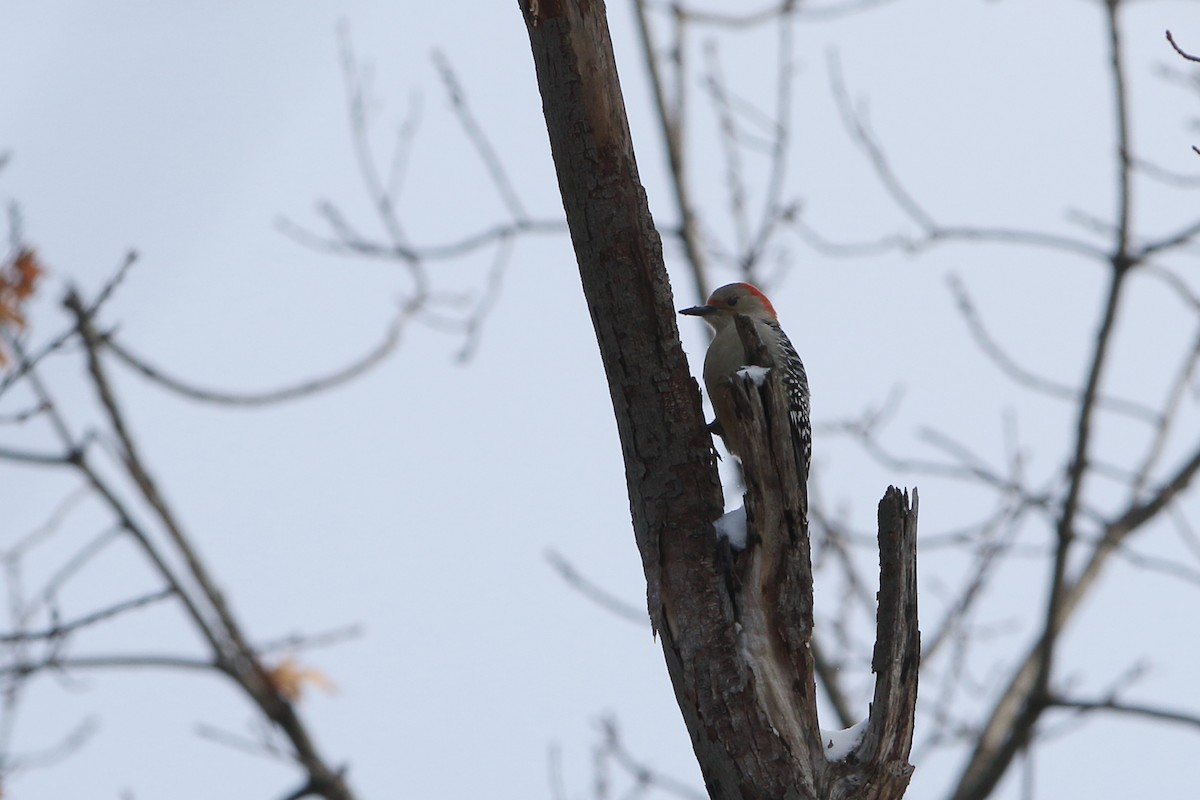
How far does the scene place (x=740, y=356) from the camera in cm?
499

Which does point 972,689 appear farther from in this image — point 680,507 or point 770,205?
point 680,507

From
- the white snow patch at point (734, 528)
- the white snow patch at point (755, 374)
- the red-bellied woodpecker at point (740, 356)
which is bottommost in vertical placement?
the white snow patch at point (734, 528)

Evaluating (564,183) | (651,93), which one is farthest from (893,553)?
(651,93)

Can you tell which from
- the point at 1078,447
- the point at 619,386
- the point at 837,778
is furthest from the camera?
the point at 1078,447

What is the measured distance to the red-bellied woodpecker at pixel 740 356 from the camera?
4.51 m

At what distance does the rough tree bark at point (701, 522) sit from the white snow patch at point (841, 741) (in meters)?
0.03

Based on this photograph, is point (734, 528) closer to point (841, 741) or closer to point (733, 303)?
point (841, 741)

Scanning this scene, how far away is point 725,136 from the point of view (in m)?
8.39

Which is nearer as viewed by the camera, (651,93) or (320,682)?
(320,682)

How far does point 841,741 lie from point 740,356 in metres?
1.71

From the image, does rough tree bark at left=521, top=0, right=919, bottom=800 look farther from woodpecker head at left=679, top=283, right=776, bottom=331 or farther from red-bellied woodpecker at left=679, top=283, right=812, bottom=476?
woodpecker head at left=679, top=283, right=776, bottom=331

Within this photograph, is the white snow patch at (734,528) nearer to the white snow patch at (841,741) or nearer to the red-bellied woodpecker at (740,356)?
the red-bellied woodpecker at (740,356)

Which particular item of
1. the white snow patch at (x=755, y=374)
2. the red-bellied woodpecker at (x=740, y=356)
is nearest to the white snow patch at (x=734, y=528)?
the red-bellied woodpecker at (x=740, y=356)

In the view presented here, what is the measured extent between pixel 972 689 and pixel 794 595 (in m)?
5.04
